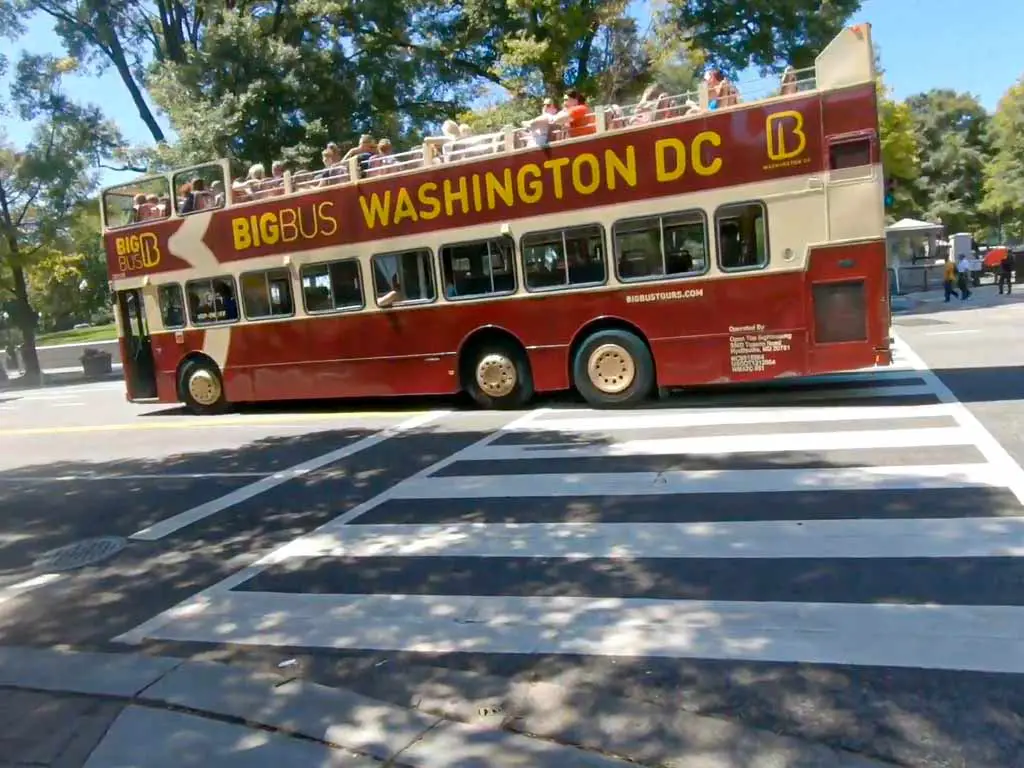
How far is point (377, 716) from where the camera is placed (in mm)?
3865

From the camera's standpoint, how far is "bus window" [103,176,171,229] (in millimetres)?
14719

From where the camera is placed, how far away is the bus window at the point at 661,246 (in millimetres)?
10656

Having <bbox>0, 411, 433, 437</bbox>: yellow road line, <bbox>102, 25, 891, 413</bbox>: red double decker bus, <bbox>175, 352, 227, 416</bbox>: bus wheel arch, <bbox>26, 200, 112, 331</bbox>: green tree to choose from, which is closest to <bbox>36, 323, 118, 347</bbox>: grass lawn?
<bbox>26, 200, 112, 331</bbox>: green tree

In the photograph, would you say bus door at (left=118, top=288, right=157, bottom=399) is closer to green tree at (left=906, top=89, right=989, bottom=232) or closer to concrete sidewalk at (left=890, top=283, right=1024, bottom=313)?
concrete sidewalk at (left=890, top=283, right=1024, bottom=313)

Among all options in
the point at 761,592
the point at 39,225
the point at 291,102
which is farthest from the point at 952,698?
the point at 39,225

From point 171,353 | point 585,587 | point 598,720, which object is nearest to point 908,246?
point 171,353

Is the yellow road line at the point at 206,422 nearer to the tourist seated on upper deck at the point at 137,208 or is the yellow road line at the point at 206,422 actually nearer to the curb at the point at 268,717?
the tourist seated on upper deck at the point at 137,208

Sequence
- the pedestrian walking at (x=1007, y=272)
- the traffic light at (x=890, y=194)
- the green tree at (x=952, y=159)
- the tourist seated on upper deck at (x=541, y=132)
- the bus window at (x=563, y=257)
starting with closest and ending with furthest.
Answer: the traffic light at (x=890, y=194) → the bus window at (x=563, y=257) → the tourist seated on upper deck at (x=541, y=132) → the pedestrian walking at (x=1007, y=272) → the green tree at (x=952, y=159)

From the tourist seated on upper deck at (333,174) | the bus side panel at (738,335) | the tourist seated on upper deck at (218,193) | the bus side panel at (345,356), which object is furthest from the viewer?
the tourist seated on upper deck at (218,193)

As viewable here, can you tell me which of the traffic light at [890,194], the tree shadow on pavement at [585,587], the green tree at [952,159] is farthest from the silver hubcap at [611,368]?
the green tree at [952,159]

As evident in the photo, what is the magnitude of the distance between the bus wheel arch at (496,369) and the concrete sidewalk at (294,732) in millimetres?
7797

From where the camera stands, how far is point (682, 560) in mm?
5504

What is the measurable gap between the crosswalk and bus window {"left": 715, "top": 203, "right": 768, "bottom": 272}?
240 cm

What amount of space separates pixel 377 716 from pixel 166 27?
28150 millimetres
